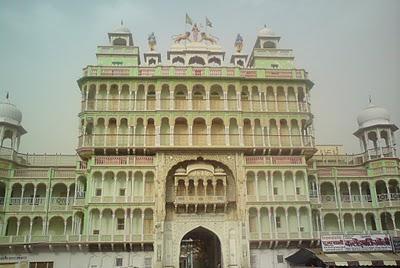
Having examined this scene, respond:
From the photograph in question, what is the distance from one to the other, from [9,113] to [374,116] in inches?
1613

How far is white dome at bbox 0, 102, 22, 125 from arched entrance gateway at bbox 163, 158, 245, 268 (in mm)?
18612

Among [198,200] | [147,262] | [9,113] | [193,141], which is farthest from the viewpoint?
[9,113]

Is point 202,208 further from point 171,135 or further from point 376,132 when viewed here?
point 376,132

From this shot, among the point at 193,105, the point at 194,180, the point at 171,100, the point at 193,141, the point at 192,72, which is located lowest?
the point at 194,180

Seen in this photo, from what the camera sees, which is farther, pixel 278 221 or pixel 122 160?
pixel 278 221

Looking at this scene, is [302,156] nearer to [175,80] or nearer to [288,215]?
[288,215]

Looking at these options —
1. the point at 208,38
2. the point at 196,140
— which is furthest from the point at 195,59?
the point at 196,140

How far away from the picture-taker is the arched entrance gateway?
1447 inches

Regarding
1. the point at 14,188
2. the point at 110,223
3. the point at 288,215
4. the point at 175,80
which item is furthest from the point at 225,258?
the point at 14,188

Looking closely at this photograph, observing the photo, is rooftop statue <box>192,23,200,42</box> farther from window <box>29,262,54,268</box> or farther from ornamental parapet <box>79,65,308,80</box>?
window <box>29,262,54,268</box>

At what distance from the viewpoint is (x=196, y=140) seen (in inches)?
1581

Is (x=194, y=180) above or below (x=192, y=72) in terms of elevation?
below

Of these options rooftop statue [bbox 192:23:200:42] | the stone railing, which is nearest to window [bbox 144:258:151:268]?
the stone railing

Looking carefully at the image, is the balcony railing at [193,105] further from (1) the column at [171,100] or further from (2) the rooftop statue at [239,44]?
(2) the rooftop statue at [239,44]
